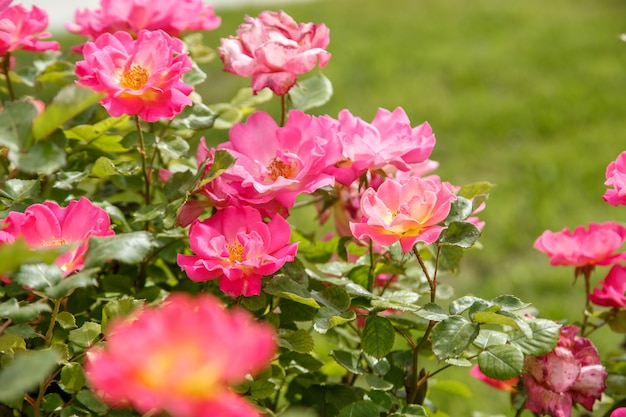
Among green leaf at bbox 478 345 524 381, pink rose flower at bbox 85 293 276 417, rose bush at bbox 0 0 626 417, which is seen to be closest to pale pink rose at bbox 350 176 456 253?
rose bush at bbox 0 0 626 417

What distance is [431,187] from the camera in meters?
0.70

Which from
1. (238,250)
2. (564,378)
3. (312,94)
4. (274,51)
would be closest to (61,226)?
(238,250)

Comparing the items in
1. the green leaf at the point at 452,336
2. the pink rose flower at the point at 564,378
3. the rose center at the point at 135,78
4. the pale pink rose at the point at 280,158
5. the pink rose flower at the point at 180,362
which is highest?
the pink rose flower at the point at 180,362

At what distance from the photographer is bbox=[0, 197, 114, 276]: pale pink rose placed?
0.65 meters

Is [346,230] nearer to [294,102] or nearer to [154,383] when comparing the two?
[294,102]

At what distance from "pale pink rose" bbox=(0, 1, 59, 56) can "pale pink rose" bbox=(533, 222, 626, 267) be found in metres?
0.57

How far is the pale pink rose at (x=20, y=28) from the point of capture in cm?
81

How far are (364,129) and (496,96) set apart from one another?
2.63 metres

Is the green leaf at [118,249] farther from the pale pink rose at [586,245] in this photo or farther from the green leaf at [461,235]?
the pale pink rose at [586,245]

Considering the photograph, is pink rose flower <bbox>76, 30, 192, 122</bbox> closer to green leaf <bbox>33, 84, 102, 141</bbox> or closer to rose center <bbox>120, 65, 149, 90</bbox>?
rose center <bbox>120, 65, 149, 90</bbox>

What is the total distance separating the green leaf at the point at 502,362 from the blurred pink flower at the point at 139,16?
49cm

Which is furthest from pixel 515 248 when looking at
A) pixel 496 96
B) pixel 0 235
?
pixel 0 235

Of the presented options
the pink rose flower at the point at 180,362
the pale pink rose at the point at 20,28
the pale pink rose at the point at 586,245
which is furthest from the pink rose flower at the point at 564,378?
the pale pink rose at the point at 20,28

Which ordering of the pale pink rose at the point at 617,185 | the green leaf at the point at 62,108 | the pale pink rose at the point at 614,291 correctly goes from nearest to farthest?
1. the green leaf at the point at 62,108
2. the pale pink rose at the point at 617,185
3. the pale pink rose at the point at 614,291
